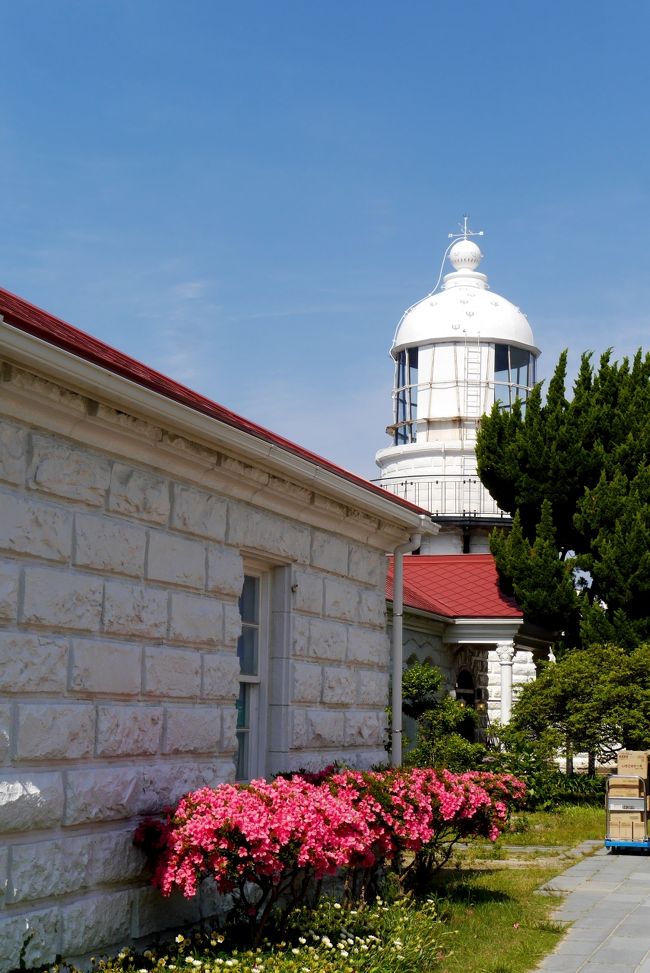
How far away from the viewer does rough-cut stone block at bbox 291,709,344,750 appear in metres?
10.1

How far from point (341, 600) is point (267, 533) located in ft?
5.23

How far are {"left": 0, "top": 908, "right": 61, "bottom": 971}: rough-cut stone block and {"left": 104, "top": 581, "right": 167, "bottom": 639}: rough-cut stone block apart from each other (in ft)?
5.74

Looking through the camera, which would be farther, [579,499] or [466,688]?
[466,688]

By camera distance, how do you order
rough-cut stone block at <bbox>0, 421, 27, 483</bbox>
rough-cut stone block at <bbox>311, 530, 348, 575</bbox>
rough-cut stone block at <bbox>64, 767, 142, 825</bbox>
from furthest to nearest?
rough-cut stone block at <bbox>311, 530, 348, 575</bbox> < rough-cut stone block at <bbox>64, 767, 142, 825</bbox> < rough-cut stone block at <bbox>0, 421, 27, 483</bbox>

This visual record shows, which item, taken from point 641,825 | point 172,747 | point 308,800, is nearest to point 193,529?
point 172,747

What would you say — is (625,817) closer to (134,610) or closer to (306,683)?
(306,683)

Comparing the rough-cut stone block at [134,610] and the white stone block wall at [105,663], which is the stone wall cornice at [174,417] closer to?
the white stone block wall at [105,663]

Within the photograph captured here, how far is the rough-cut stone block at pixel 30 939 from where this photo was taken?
6559 mm

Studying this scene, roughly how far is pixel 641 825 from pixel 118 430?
32.2 ft

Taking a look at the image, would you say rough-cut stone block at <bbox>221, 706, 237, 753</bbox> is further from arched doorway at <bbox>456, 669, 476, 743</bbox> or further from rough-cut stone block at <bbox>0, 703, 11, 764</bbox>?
arched doorway at <bbox>456, 669, 476, 743</bbox>

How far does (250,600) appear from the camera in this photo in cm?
988

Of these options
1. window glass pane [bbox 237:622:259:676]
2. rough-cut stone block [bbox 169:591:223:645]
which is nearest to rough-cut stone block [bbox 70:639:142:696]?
rough-cut stone block [bbox 169:591:223:645]

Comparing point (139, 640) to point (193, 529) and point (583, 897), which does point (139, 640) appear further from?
point (583, 897)

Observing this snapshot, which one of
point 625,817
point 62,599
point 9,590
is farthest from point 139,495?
point 625,817
